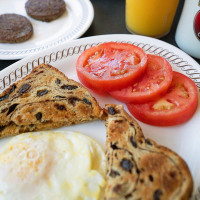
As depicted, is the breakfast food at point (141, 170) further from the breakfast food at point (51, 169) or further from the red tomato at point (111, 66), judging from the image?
the red tomato at point (111, 66)

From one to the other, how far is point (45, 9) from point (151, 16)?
1.74 metres

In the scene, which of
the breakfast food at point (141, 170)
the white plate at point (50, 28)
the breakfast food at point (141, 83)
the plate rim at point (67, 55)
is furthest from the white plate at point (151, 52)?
the white plate at point (50, 28)

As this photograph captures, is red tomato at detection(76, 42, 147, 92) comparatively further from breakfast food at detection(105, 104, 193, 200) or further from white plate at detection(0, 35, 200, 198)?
breakfast food at detection(105, 104, 193, 200)

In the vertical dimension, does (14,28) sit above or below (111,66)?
below

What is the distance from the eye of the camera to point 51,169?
6.02 ft

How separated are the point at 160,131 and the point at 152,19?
1667 millimetres

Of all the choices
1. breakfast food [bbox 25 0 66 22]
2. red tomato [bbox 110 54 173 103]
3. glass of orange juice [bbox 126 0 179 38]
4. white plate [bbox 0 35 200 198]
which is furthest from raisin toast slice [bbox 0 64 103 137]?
breakfast food [bbox 25 0 66 22]

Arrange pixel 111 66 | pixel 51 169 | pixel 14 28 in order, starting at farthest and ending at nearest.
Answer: pixel 14 28, pixel 111 66, pixel 51 169

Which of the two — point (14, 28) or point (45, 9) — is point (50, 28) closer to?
point (45, 9)

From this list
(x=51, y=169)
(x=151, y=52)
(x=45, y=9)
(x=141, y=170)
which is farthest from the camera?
(x=45, y=9)

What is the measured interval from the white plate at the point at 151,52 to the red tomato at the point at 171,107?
9cm

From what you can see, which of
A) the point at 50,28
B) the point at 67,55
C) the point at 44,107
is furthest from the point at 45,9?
the point at 44,107

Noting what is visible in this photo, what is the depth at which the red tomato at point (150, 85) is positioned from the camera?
84.2 inches

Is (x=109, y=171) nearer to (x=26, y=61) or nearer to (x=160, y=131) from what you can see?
(x=160, y=131)
